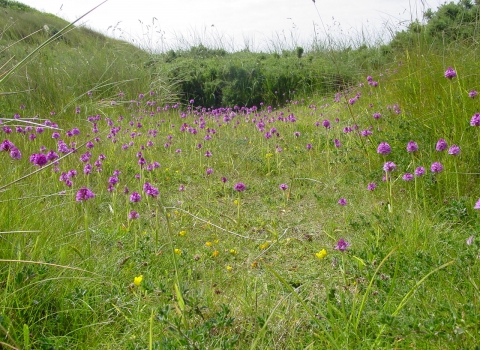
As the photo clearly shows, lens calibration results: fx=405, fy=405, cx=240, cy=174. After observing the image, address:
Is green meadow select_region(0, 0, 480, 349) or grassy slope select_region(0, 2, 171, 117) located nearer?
green meadow select_region(0, 0, 480, 349)

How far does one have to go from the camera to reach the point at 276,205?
301cm

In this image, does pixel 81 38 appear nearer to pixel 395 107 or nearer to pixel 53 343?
pixel 395 107

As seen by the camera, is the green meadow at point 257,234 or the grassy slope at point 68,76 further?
the grassy slope at point 68,76

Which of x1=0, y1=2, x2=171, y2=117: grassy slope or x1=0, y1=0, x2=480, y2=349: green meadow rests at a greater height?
x1=0, y1=2, x2=171, y2=117: grassy slope

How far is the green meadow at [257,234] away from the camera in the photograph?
1434mm

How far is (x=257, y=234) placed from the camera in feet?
8.52

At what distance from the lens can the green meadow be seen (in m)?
1.43

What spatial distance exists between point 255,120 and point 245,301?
4.27m

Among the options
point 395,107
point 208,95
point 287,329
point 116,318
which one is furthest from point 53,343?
point 208,95

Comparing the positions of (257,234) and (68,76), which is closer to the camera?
(257,234)

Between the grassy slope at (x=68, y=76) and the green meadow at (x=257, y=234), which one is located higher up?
the grassy slope at (x=68, y=76)

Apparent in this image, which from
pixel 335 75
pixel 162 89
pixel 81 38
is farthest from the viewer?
pixel 81 38

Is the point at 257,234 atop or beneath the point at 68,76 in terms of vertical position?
beneath

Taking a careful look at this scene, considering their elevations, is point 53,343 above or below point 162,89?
below
